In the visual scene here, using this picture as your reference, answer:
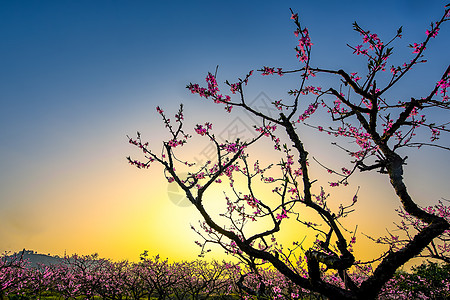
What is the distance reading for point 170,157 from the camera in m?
6.27

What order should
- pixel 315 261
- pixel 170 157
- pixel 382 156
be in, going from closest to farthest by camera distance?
pixel 315 261 → pixel 382 156 → pixel 170 157

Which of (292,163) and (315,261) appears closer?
(315,261)

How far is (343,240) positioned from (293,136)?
2.57 m

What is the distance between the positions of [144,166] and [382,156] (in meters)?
6.67

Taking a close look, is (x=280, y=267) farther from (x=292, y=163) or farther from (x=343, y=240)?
(x=292, y=163)

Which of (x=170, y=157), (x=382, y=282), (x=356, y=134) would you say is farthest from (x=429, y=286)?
(x=170, y=157)

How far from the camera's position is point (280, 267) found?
4375mm

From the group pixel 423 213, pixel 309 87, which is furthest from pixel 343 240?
pixel 309 87

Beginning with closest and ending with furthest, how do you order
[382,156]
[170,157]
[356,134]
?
1. [382,156]
2. [170,157]
3. [356,134]

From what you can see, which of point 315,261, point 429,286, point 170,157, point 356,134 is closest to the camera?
point 315,261

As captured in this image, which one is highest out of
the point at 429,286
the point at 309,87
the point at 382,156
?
the point at 309,87

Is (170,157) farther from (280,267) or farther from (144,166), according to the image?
(280,267)

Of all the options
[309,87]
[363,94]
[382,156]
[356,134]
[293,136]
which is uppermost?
[309,87]

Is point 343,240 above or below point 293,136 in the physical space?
below
